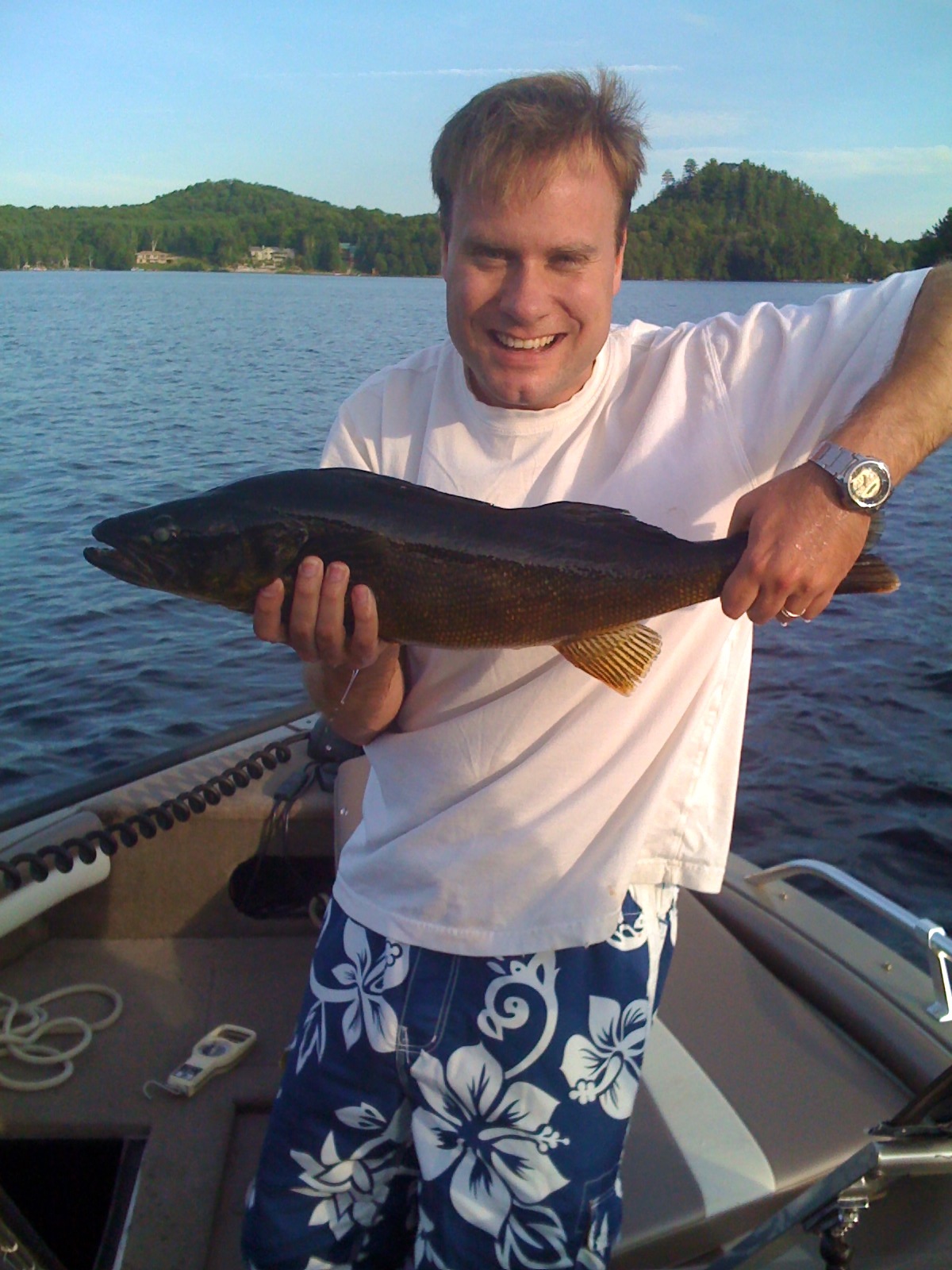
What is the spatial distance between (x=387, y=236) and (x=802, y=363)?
116692 millimetres

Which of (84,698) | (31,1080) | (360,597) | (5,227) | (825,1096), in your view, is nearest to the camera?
(360,597)

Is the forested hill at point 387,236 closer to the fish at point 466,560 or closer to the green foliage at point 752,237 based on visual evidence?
the green foliage at point 752,237

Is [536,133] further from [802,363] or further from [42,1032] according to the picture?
[42,1032]

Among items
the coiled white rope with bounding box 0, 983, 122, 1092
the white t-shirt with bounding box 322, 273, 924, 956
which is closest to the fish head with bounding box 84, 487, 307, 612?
the white t-shirt with bounding box 322, 273, 924, 956

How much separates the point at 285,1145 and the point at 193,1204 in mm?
1223

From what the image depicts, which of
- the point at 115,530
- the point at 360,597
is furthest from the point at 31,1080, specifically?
the point at 360,597

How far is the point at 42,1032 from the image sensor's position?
4277 mm

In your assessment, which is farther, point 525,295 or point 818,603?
point 525,295

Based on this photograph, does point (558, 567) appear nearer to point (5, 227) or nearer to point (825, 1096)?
point (825, 1096)

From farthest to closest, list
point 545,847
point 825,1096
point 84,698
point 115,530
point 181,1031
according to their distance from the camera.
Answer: point 84,698
point 181,1031
point 825,1096
point 115,530
point 545,847

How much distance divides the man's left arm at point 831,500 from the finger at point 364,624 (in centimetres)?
93

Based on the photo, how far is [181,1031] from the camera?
176 inches

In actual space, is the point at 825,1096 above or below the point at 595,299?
below

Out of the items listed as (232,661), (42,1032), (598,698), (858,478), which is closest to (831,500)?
(858,478)
